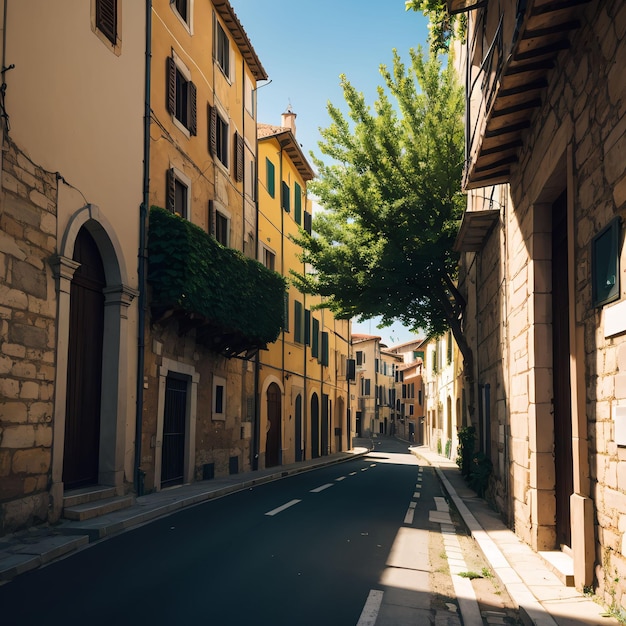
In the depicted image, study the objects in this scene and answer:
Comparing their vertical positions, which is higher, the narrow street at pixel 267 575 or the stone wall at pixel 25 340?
the stone wall at pixel 25 340

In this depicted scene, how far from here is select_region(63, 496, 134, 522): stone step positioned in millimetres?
9727

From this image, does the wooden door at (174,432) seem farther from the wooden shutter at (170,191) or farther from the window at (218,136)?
the window at (218,136)

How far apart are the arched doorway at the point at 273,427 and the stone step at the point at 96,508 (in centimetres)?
1221

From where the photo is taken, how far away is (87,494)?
10.7 m

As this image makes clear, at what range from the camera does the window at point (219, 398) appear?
58.5 ft

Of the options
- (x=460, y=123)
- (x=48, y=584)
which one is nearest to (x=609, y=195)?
(x=48, y=584)

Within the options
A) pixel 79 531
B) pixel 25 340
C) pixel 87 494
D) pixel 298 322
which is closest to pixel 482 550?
pixel 79 531

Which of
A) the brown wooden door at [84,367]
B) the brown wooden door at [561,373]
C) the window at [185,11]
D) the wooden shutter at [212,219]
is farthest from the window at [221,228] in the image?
the brown wooden door at [561,373]

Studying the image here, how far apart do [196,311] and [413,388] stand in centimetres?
5503

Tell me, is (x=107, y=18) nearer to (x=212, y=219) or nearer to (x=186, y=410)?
(x=212, y=219)

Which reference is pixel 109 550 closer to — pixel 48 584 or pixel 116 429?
pixel 48 584

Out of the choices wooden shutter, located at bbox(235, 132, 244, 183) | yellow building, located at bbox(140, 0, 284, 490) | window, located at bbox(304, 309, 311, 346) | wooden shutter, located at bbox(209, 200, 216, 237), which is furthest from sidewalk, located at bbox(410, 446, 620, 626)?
window, located at bbox(304, 309, 311, 346)

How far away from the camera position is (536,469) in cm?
775

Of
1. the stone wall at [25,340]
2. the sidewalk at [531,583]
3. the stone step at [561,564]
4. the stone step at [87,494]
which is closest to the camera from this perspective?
the sidewalk at [531,583]
